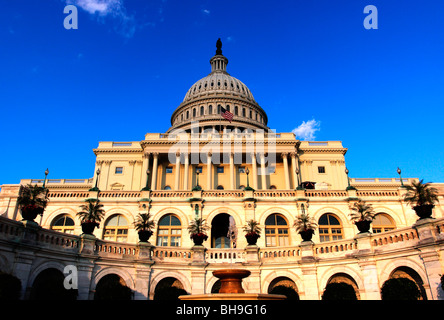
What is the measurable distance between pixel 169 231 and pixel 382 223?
20542 millimetres

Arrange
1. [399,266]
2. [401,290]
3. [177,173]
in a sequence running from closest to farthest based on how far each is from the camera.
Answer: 1. [401,290]
2. [399,266]
3. [177,173]

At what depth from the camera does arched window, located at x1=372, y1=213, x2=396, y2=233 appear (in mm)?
32938

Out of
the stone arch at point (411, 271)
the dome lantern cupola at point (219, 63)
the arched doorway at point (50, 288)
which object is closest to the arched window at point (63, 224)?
the arched doorway at point (50, 288)

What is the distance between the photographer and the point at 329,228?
32.8 meters

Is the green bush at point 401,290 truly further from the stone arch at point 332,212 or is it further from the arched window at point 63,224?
the arched window at point 63,224

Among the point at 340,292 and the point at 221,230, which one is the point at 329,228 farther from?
the point at 340,292

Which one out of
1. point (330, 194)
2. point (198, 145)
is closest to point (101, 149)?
point (198, 145)

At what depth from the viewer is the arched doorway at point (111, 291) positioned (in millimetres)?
19703

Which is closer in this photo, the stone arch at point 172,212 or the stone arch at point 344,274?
the stone arch at point 344,274

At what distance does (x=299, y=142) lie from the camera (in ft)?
236

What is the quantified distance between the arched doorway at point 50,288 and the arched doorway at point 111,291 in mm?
1583

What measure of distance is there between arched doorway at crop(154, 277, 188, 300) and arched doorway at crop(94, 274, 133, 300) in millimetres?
1949

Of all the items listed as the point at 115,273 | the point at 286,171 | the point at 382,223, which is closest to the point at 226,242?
the point at 115,273

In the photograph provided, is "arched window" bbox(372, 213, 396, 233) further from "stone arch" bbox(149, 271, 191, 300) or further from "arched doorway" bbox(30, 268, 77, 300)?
"arched doorway" bbox(30, 268, 77, 300)
